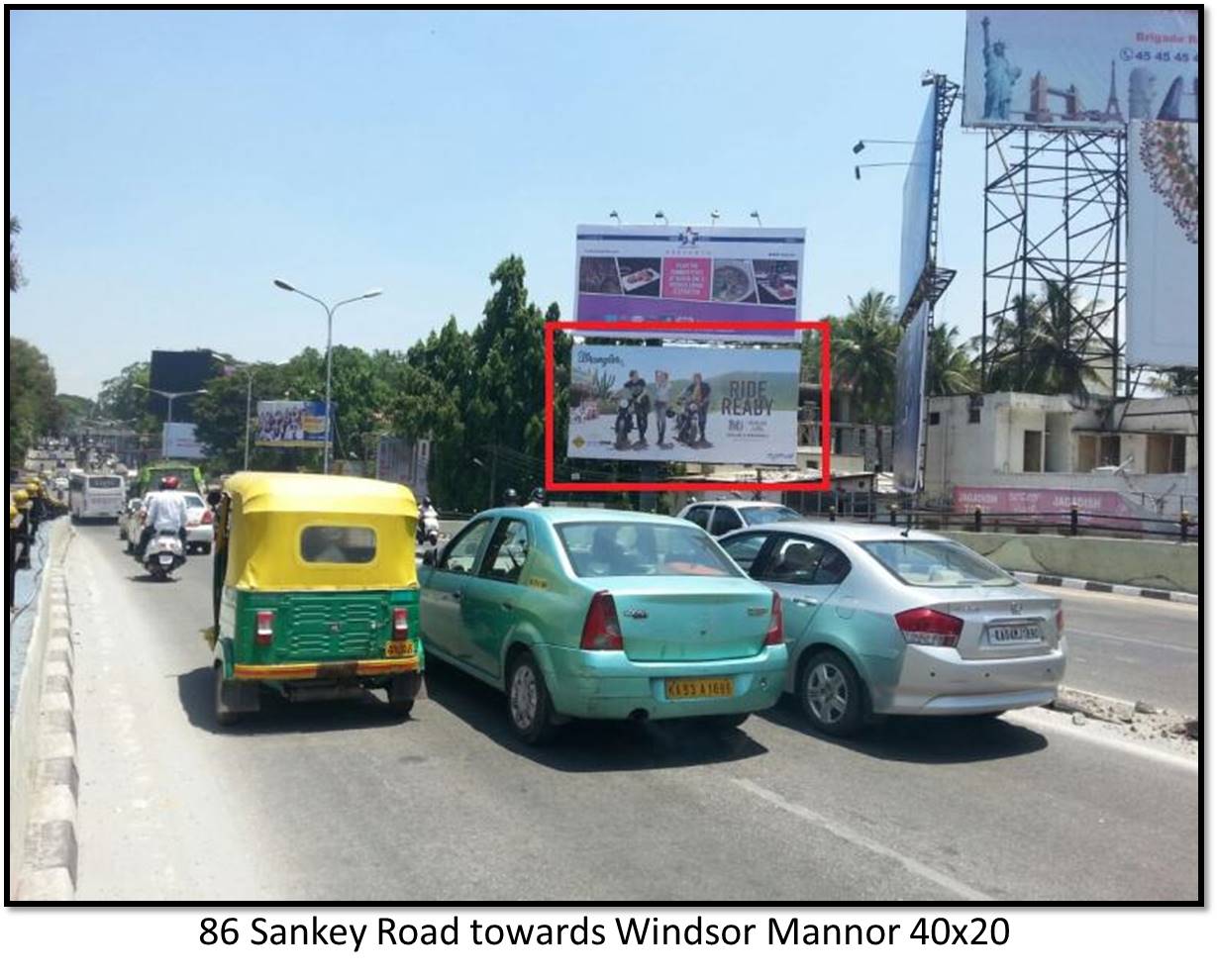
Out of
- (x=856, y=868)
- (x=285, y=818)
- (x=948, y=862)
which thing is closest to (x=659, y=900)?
(x=856, y=868)

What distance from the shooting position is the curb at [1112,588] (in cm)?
1825

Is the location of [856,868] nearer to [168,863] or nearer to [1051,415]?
[168,863]

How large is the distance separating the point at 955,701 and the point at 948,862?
197 cm

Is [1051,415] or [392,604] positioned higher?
[1051,415]

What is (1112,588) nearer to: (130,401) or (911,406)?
(911,406)

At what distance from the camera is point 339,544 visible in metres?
7.22

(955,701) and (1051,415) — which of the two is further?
(1051,415)

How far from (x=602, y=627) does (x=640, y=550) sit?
3.07ft

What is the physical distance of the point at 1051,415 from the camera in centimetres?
3547

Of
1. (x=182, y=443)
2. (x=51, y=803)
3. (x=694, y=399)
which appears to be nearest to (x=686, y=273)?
(x=694, y=399)

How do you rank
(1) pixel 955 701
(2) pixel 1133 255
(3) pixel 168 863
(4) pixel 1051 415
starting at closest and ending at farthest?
1. (3) pixel 168 863
2. (1) pixel 955 701
3. (2) pixel 1133 255
4. (4) pixel 1051 415

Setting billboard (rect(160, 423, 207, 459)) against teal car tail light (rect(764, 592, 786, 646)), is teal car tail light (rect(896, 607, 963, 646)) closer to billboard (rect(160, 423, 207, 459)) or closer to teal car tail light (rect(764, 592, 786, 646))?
teal car tail light (rect(764, 592, 786, 646))

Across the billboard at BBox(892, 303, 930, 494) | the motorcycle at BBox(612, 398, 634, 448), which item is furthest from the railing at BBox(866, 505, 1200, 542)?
the motorcycle at BBox(612, 398, 634, 448)

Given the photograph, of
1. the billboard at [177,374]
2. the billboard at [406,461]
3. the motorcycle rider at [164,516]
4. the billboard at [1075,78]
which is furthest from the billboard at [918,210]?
the billboard at [177,374]
